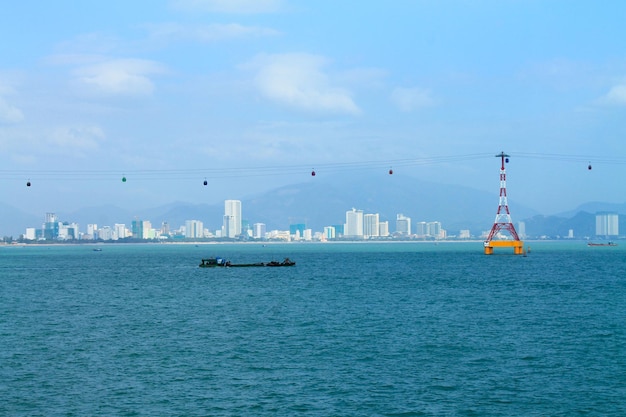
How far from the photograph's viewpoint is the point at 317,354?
39.6m

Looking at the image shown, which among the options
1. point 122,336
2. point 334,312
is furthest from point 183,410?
point 334,312

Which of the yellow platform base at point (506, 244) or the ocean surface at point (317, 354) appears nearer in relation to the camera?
the ocean surface at point (317, 354)

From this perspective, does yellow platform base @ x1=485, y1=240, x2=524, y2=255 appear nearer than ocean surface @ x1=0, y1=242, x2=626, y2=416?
No

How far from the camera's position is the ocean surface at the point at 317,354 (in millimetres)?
29828

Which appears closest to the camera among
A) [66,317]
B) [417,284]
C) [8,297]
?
[66,317]

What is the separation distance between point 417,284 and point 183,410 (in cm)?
5884

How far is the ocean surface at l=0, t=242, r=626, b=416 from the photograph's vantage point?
29828 mm

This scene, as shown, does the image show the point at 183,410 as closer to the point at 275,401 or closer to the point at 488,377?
the point at 275,401

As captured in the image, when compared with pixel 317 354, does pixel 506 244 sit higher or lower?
higher

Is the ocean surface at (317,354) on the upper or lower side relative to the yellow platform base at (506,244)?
lower

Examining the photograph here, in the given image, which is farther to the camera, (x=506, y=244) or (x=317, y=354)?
(x=506, y=244)

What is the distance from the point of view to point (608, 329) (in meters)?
47.5

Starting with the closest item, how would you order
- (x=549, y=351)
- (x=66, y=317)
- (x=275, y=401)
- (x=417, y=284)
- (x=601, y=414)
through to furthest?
(x=601, y=414) → (x=275, y=401) → (x=549, y=351) → (x=66, y=317) → (x=417, y=284)

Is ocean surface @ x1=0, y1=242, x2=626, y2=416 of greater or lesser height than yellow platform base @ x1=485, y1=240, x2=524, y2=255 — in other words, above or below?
below
